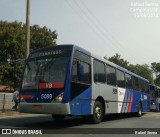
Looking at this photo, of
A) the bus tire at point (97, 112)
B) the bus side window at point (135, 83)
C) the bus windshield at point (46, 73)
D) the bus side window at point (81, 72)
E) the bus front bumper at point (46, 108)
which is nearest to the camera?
the bus front bumper at point (46, 108)

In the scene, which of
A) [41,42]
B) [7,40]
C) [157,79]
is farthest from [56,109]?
[157,79]

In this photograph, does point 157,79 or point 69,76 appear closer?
point 69,76

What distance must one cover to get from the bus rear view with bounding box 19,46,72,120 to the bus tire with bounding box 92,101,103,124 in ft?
7.58

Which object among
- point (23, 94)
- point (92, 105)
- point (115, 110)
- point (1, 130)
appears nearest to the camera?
point (1, 130)

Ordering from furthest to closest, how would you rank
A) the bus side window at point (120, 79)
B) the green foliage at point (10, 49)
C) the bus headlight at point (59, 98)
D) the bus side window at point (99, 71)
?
1. the green foliage at point (10, 49)
2. the bus side window at point (120, 79)
3. the bus side window at point (99, 71)
4. the bus headlight at point (59, 98)

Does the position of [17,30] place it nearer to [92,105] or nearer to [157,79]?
[92,105]

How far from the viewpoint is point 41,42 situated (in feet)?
129

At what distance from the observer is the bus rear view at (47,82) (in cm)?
1106

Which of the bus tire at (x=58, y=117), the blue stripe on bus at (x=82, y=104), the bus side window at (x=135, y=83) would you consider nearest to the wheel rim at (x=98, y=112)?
the blue stripe on bus at (x=82, y=104)

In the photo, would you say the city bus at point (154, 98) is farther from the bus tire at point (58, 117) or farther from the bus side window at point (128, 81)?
the bus tire at point (58, 117)

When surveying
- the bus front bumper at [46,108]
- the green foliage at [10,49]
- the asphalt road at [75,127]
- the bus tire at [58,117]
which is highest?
the green foliage at [10,49]

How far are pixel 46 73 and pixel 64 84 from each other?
3.21 feet

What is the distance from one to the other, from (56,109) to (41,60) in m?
2.22

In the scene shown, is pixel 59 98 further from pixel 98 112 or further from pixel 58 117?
pixel 58 117
